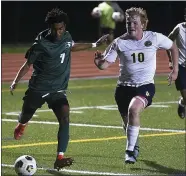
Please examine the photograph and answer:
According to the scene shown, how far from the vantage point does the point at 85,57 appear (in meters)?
33.1

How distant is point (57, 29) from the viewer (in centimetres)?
1062

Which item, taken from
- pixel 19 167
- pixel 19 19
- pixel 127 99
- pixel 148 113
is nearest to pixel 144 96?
pixel 127 99

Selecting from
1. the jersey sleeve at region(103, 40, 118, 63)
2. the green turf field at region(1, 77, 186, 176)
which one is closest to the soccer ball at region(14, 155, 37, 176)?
the green turf field at region(1, 77, 186, 176)

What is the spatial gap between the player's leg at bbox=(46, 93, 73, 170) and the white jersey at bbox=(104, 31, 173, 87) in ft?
3.05

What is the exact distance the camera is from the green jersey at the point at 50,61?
10758 millimetres

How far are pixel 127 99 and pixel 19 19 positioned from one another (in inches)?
1006

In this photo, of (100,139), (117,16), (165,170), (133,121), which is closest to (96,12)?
(117,16)

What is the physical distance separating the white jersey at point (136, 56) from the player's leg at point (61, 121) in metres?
0.93

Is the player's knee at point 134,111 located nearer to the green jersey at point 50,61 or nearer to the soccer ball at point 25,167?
the green jersey at point 50,61

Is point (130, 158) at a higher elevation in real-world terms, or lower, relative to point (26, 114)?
lower

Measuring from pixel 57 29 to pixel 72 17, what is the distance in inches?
1069

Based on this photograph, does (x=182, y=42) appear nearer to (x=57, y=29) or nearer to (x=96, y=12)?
(x=57, y=29)

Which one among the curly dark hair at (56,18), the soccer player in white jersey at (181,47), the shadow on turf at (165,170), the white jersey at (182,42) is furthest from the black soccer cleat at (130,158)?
the white jersey at (182,42)

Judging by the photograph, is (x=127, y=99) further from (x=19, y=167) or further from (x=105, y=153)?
(x=19, y=167)
